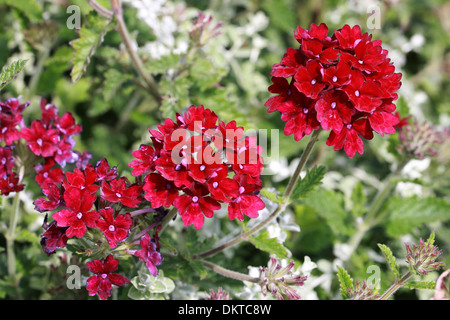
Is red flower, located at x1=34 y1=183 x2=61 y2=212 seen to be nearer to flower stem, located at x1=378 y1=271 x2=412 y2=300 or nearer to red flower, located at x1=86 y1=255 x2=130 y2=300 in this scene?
red flower, located at x1=86 y1=255 x2=130 y2=300

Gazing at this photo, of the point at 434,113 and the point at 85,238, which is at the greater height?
the point at 434,113

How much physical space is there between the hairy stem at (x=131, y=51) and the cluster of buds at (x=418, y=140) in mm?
1217

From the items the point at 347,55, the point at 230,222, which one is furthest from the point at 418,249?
the point at 230,222

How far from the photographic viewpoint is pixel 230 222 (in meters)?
2.56

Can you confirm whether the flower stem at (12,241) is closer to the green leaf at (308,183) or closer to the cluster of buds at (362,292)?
the green leaf at (308,183)

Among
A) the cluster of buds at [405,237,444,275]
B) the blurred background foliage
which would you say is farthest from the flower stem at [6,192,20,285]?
the cluster of buds at [405,237,444,275]

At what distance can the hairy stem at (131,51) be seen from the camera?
2.20m

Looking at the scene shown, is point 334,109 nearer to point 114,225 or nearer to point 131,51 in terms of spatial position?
point 114,225

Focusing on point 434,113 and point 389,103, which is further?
point 434,113

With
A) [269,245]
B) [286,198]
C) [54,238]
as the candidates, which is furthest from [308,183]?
[54,238]

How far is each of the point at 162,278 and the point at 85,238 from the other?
35 centimetres

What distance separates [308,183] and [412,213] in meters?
0.97
